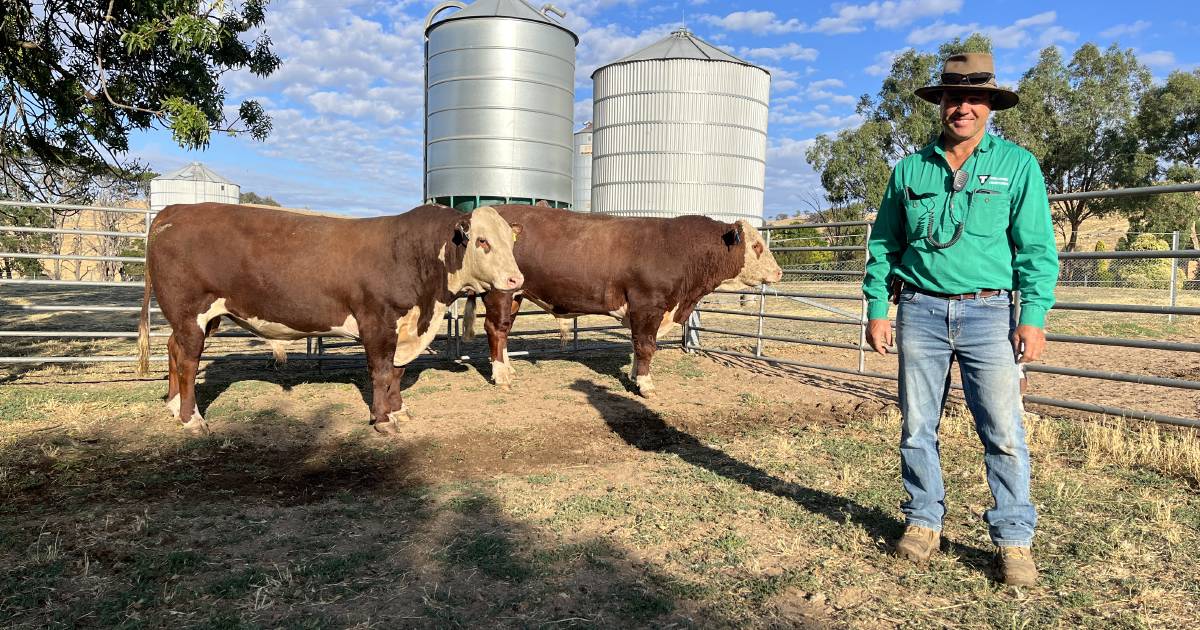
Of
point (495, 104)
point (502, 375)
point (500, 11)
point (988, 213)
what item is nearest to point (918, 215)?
point (988, 213)

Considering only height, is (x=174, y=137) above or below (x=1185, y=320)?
above

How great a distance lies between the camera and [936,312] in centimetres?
300

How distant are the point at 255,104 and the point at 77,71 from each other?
2156mm

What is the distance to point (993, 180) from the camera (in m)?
2.89

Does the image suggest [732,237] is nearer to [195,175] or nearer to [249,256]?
[249,256]

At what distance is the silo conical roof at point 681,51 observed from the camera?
1666 cm

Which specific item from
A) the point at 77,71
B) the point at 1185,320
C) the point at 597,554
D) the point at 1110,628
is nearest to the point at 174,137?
the point at 77,71

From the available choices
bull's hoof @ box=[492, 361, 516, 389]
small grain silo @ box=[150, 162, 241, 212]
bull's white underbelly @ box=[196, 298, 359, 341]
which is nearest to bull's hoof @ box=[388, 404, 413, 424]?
bull's white underbelly @ box=[196, 298, 359, 341]

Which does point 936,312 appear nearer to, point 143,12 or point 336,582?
point 336,582

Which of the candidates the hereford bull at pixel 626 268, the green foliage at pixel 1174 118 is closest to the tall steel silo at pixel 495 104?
the hereford bull at pixel 626 268

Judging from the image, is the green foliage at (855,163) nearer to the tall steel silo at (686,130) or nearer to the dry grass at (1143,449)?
the tall steel silo at (686,130)

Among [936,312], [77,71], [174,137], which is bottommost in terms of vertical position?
[936,312]

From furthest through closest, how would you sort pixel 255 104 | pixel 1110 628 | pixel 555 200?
pixel 555 200, pixel 255 104, pixel 1110 628

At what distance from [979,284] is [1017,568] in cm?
116
